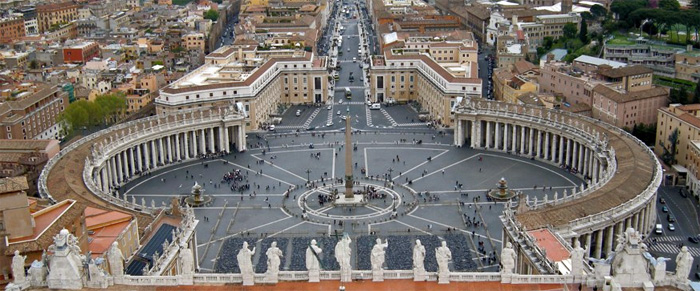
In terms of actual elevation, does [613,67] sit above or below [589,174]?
above

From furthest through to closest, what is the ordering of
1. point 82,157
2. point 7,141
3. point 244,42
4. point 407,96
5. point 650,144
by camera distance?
point 244,42, point 407,96, point 650,144, point 7,141, point 82,157

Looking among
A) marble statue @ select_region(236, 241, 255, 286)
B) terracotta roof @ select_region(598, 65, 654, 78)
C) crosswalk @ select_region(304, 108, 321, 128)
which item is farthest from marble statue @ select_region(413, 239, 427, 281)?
terracotta roof @ select_region(598, 65, 654, 78)

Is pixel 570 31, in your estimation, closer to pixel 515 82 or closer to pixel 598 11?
pixel 598 11

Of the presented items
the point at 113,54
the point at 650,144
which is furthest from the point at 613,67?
the point at 113,54

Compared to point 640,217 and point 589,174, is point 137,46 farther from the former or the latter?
point 640,217

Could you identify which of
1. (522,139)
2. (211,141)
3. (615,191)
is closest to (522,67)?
(522,139)

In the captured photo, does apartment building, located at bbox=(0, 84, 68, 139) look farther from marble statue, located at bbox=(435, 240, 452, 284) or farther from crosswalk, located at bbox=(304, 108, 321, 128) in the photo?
marble statue, located at bbox=(435, 240, 452, 284)
